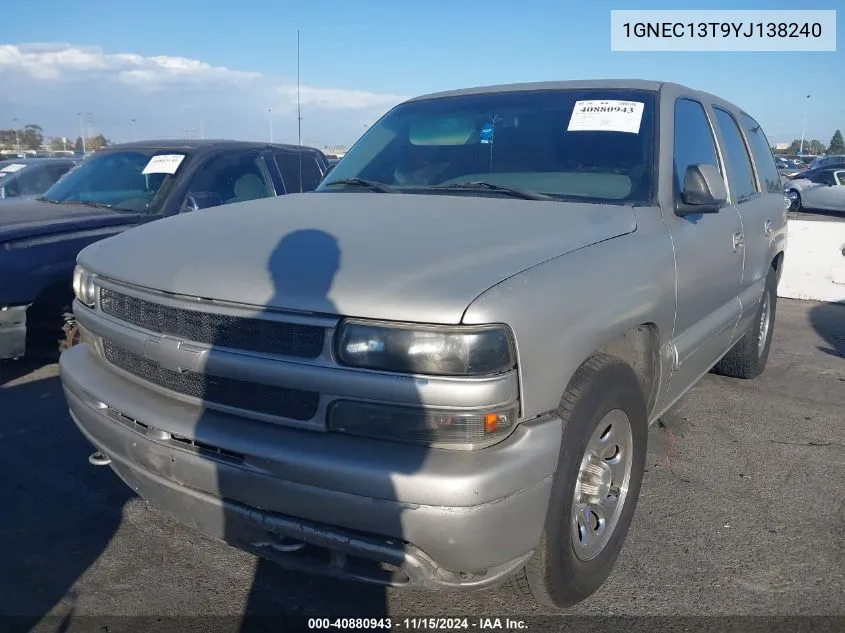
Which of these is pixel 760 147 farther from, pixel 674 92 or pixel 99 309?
pixel 99 309

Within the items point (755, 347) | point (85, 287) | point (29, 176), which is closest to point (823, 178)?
point (755, 347)

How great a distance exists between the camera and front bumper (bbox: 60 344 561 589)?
196 cm

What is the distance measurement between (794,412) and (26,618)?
449cm

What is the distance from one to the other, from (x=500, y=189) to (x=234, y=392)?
1528 mm

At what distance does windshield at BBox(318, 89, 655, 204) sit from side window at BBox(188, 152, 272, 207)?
7.25 ft

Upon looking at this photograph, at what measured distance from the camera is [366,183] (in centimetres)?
358

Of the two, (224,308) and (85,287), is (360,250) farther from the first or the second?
(85,287)

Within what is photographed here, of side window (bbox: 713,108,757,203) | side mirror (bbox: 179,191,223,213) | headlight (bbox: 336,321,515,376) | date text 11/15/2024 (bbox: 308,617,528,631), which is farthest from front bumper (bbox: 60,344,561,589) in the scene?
side mirror (bbox: 179,191,223,213)

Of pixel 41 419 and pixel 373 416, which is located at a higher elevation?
pixel 373 416

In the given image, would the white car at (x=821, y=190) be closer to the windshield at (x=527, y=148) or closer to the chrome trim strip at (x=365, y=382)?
the windshield at (x=527, y=148)

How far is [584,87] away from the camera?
358 cm

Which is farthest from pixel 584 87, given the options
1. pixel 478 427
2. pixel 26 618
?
pixel 26 618

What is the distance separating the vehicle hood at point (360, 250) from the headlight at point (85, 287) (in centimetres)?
5

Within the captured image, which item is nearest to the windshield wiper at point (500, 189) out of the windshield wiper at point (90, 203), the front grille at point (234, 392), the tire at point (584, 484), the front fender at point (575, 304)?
the front fender at point (575, 304)
